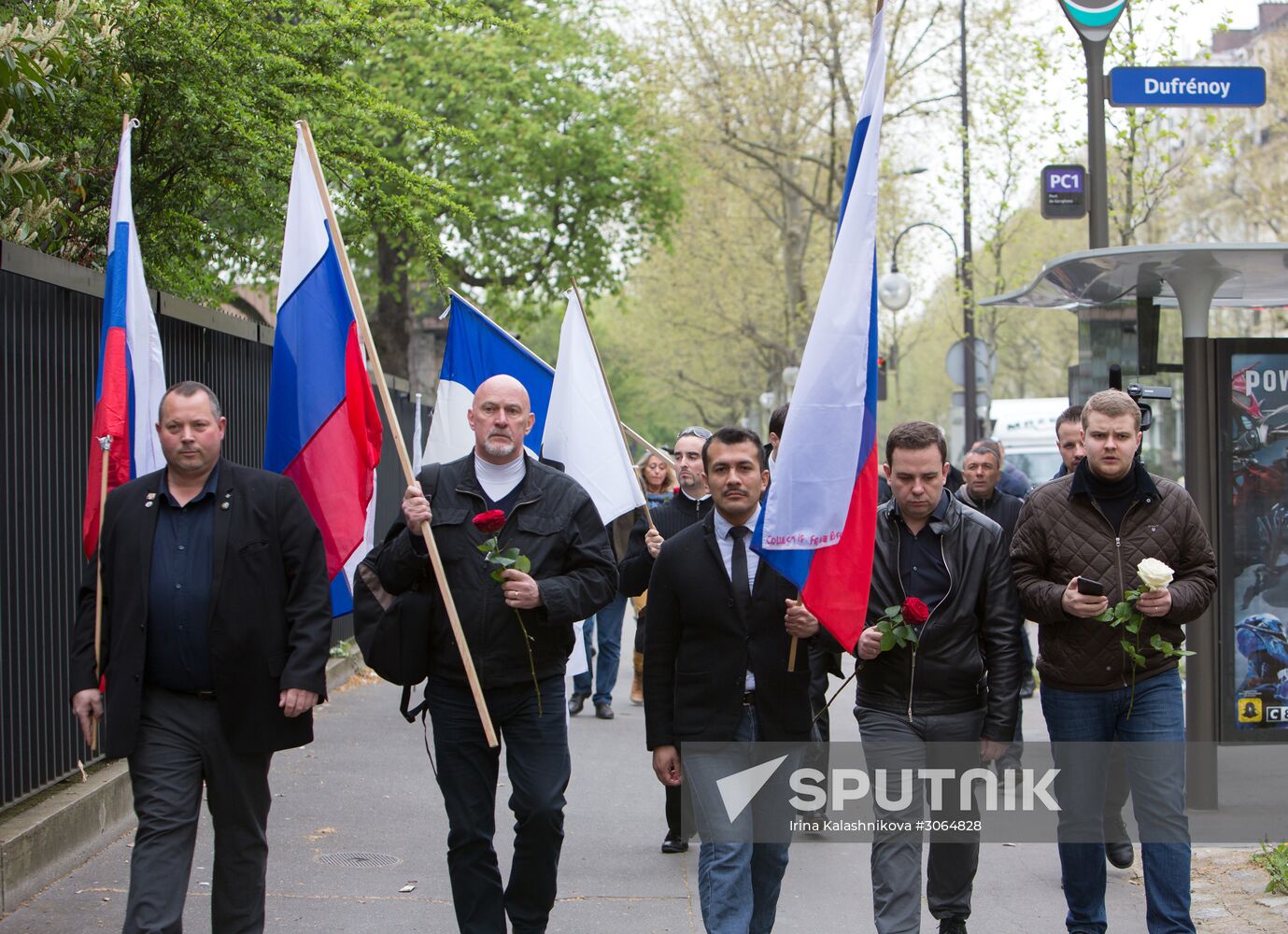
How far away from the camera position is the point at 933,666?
5484mm

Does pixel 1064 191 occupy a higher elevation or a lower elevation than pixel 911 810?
higher

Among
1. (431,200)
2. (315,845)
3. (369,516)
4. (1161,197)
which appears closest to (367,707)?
(431,200)

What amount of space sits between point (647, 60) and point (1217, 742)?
24282 mm

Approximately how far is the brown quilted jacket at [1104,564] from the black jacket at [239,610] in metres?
2.61

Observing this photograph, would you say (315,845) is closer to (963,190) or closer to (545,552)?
(545,552)

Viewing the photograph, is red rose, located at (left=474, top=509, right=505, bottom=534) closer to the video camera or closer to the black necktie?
the black necktie

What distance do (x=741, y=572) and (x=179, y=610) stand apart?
6.21 ft

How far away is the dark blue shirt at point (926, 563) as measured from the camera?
559 centimetres

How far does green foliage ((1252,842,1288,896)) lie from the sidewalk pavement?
0.24 ft

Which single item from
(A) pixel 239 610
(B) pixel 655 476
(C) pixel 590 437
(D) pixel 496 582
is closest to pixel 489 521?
(D) pixel 496 582

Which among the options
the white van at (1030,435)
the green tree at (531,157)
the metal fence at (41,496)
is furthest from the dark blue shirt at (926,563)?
the white van at (1030,435)

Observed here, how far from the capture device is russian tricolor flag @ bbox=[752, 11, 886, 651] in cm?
555

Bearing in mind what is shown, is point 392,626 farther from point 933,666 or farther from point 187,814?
point 933,666

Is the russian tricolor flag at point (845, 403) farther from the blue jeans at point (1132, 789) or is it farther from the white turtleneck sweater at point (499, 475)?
the blue jeans at point (1132, 789)
